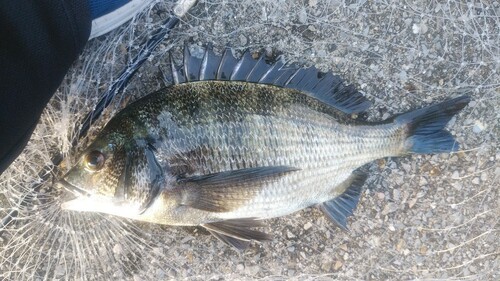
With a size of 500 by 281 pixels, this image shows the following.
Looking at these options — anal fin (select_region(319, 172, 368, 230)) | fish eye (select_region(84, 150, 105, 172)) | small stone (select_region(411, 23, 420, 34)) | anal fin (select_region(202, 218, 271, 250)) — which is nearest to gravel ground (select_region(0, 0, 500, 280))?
small stone (select_region(411, 23, 420, 34))

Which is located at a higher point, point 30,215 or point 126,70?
point 126,70

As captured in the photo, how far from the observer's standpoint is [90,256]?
2.22 metres

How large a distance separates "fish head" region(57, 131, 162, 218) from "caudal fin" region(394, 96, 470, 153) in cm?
105

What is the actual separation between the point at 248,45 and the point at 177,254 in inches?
39.2

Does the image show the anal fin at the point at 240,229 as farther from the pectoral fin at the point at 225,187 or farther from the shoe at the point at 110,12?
the shoe at the point at 110,12

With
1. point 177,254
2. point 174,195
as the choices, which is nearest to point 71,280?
point 177,254

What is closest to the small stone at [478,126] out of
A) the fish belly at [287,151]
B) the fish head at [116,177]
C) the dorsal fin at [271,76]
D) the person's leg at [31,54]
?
the fish belly at [287,151]

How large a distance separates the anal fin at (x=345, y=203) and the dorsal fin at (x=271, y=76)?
0.30 m

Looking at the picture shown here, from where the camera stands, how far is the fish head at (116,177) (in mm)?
1823

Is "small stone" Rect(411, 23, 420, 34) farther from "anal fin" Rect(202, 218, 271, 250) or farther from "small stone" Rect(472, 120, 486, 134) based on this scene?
"anal fin" Rect(202, 218, 271, 250)

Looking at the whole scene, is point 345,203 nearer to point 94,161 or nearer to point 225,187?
point 225,187

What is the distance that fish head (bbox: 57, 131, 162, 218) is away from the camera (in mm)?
1823

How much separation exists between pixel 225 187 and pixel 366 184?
750mm

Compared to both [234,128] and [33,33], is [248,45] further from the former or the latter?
[33,33]
